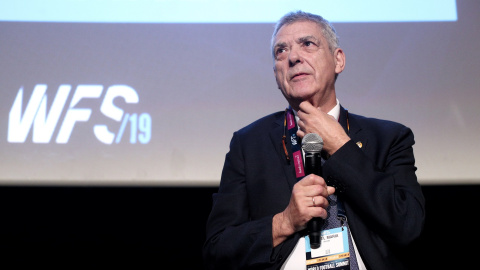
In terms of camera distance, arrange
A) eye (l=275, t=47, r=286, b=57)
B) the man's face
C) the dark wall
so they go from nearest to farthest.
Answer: the man's face, eye (l=275, t=47, r=286, b=57), the dark wall

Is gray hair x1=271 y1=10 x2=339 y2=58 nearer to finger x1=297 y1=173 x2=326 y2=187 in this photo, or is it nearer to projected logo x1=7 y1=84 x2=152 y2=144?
finger x1=297 y1=173 x2=326 y2=187

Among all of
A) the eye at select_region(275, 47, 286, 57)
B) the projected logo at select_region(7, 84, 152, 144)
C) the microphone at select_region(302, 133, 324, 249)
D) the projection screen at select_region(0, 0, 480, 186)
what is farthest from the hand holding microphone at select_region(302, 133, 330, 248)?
the projected logo at select_region(7, 84, 152, 144)

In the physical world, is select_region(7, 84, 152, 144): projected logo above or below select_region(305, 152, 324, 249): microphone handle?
above

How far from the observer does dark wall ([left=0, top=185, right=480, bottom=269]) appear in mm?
3186

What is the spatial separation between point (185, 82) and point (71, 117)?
692 millimetres

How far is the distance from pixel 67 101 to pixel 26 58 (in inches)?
15.0

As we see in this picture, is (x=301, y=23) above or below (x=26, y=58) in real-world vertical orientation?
below

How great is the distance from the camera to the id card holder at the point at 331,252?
1.57 metres

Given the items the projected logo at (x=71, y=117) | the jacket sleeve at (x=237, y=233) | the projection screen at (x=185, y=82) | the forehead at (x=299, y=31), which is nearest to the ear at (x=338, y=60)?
the forehead at (x=299, y=31)

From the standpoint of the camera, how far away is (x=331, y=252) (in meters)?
1.58

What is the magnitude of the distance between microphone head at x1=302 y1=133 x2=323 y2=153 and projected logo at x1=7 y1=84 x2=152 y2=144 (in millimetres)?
1619

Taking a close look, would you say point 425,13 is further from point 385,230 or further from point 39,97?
point 39,97

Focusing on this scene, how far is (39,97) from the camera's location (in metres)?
3.01

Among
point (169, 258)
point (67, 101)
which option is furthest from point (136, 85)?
point (169, 258)
